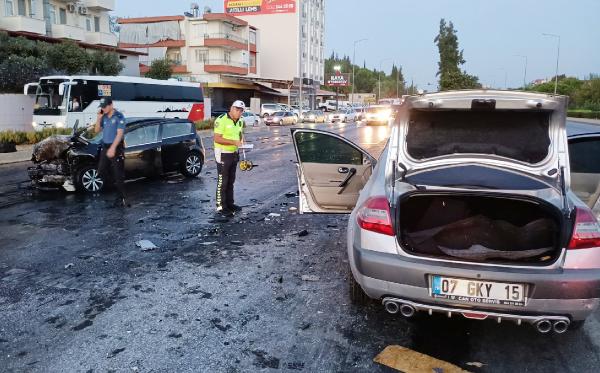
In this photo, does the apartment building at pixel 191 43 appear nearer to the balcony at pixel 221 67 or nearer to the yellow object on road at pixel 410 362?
the balcony at pixel 221 67

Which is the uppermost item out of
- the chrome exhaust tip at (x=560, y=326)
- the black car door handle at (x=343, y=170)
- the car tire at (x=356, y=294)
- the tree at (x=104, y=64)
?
the tree at (x=104, y=64)

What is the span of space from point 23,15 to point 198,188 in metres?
28.7

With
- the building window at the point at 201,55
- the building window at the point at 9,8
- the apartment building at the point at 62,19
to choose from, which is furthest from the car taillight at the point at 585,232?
the building window at the point at 201,55

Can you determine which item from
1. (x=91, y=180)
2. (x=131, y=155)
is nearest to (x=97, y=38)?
(x=131, y=155)

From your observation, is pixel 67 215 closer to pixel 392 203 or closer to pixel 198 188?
pixel 198 188

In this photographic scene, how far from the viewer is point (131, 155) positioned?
1005 centimetres

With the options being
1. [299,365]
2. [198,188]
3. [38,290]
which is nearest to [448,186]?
[299,365]

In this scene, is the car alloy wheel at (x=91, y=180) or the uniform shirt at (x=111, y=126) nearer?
the uniform shirt at (x=111, y=126)

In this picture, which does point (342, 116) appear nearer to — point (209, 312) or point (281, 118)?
point (281, 118)

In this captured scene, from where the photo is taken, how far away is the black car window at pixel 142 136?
1004 centimetres

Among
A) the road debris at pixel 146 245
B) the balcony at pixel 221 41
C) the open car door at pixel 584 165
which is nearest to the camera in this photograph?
the open car door at pixel 584 165

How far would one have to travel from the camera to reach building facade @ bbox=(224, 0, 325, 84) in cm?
7438

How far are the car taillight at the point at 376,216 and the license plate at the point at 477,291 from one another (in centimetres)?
47

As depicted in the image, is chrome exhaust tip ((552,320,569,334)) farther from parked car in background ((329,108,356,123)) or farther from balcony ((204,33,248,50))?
balcony ((204,33,248,50))
